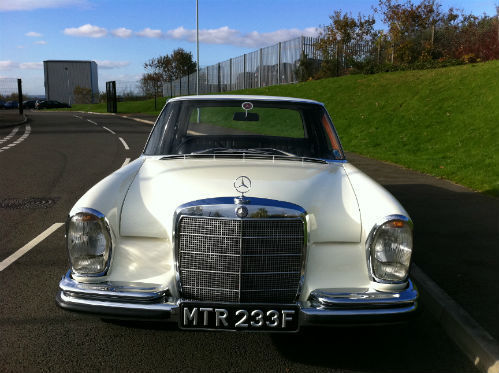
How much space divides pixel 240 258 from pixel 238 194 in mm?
380

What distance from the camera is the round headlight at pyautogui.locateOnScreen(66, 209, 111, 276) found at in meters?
3.02

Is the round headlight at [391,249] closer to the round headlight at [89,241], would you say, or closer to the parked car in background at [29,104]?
the round headlight at [89,241]

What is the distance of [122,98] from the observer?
70250 millimetres

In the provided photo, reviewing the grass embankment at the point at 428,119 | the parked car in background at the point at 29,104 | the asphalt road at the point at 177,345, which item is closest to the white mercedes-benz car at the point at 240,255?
the asphalt road at the point at 177,345

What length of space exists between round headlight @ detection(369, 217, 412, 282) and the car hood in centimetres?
13

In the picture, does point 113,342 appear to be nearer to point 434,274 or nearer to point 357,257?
point 357,257

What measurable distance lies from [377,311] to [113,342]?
5.84 ft

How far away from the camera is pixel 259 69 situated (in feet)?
131

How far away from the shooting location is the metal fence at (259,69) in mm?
35469

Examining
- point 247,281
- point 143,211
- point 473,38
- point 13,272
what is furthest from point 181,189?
point 473,38

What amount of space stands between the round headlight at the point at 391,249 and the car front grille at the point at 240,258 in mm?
456

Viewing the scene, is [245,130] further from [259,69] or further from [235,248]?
[259,69]

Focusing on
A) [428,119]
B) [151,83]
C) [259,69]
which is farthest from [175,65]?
[428,119]

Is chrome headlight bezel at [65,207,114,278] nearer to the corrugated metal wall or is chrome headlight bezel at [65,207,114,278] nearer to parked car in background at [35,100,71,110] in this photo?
parked car in background at [35,100,71,110]
